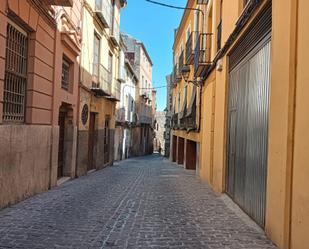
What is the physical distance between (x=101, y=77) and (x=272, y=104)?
1212 centimetres

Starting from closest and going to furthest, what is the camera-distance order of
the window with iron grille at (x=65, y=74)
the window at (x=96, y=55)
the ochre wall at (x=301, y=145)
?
the ochre wall at (x=301, y=145) < the window with iron grille at (x=65, y=74) < the window at (x=96, y=55)

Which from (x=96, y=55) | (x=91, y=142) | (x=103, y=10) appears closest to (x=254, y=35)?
(x=96, y=55)

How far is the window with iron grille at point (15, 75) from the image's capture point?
741 centimetres

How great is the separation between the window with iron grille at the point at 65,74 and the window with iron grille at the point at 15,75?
364cm

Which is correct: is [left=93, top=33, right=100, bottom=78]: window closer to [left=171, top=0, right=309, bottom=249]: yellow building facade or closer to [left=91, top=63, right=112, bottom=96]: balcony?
[left=91, top=63, right=112, bottom=96]: balcony

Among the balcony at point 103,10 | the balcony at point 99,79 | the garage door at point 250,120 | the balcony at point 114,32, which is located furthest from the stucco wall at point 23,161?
the balcony at point 114,32

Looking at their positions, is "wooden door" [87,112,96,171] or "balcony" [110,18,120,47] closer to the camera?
"wooden door" [87,112,96,171]

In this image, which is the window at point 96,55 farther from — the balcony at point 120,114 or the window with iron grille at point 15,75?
the balcony at point 120,114

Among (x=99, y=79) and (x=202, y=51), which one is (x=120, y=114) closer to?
(x=99, y=79)

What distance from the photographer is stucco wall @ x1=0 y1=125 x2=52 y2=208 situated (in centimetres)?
691

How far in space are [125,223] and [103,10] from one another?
1219 centimetres

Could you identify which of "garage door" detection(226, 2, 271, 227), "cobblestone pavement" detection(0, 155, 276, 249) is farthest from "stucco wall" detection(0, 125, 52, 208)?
"garage door" detection(226, 2, 271, 227)

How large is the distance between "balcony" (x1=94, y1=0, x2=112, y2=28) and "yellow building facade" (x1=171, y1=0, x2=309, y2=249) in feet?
18.6

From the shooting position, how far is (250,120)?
23.2ft
